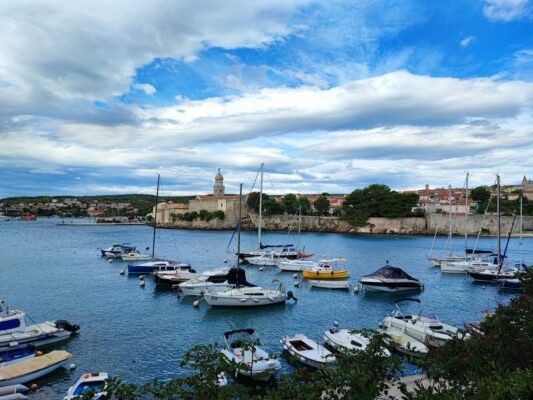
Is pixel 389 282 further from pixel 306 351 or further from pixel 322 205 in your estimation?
pixel 322 205

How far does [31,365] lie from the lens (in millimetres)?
13250

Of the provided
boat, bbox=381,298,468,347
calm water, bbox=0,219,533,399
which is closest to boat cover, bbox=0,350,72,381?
calm water, bbox=0,219,533,399

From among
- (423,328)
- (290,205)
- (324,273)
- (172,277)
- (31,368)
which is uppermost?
(290,205)

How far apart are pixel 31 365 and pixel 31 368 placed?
Result: 20 centimetres

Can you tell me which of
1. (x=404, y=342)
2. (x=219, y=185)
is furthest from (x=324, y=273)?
(x=219, y=185)

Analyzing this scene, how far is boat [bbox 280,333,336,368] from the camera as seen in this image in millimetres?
13648

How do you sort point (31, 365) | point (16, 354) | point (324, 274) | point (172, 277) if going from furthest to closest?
point (324, 274)
point (172, 277)
point (16, 354)
point (31, 365)

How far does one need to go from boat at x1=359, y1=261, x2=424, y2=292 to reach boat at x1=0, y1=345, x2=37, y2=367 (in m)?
19.8

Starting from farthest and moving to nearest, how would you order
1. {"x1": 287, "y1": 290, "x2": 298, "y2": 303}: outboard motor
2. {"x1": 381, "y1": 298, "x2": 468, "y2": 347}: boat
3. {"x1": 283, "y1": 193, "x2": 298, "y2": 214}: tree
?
{"x1": 283, "y1": 193, "x2": 298, "y2": 214}: tree, {"x1": 287, "y1": 290, "x2": 298, "y2": 303}: outboard motor, {"x1": 381, "y1": 298, "x2": 468, "y2": 347}: boat

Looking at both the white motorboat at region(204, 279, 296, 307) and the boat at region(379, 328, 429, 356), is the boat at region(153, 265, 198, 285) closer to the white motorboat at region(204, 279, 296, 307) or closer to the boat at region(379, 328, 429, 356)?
the white motorboat at region(204, 279, 296, 307)

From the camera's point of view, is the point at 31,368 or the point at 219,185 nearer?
the point at 31,368

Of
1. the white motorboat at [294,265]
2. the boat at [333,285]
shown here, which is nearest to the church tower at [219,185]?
the white motorboat at [294,265]

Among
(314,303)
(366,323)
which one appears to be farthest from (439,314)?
(314,303)

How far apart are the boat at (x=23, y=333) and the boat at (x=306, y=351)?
9085mm
